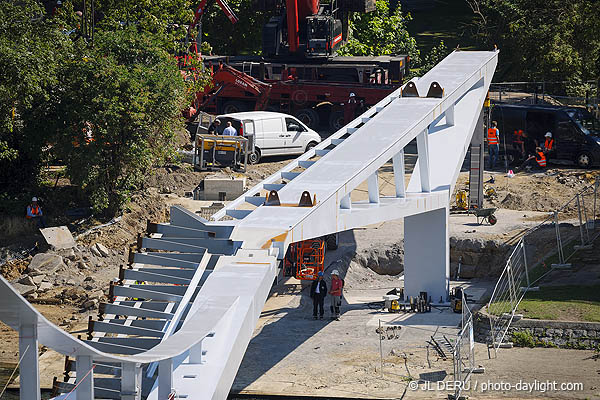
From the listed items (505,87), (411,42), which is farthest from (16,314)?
(411,42)

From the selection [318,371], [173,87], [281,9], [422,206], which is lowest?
[318,371]

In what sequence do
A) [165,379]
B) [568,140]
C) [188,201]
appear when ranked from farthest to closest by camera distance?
1. [568,140]
2. [188,201]
3. [165,379]

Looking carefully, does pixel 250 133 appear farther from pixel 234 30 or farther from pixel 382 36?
pixel 234 30

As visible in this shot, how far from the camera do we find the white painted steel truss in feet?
30.4

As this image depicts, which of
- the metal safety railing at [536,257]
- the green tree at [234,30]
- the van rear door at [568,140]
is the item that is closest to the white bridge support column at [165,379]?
the metal safety railing at [536,257]

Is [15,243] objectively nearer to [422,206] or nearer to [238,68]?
[422,206]

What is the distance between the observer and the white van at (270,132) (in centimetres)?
2930

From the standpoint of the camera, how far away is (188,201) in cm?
2628

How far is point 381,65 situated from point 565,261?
14458mm

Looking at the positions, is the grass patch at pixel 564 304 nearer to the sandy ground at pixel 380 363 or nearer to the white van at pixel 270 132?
the sandy ground at pixel 380 363

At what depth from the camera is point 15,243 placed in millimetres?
23062

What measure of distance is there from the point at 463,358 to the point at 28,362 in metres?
10.1

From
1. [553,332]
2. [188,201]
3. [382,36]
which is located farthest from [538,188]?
[382,36]

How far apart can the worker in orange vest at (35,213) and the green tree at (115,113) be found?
1.18 m
